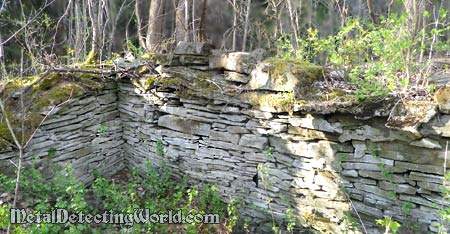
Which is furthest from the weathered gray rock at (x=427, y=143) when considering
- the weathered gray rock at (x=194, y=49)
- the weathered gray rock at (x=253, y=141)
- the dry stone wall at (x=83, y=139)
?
the dry stone wall at (x=83, y=139)

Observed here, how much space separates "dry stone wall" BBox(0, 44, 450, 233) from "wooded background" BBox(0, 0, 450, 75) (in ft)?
3.07

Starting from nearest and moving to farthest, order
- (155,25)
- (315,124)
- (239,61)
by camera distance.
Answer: (315,124) < (239,61) < (155,25)

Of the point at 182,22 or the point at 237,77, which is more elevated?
the point at 182,22

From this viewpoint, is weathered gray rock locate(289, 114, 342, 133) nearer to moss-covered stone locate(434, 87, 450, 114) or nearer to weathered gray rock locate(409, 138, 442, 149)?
weathered gray rock locate(409, 138, 442, 149)

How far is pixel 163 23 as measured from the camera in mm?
6258

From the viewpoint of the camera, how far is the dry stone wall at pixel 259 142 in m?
2.72

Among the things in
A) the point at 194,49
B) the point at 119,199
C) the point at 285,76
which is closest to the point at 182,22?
the point at 194,49

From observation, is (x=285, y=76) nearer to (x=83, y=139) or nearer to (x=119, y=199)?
(x=119, y=199)

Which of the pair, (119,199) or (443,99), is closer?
(443,99)

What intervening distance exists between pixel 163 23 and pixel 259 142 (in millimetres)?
3734

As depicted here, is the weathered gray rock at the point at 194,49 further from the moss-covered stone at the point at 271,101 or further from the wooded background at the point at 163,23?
the wooded background at the point at 163,23

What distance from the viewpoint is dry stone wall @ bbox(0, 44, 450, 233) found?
2717 millimetres

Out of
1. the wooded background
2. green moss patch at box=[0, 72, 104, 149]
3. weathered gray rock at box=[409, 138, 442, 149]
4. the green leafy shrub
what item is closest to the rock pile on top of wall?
weathered gray rock at box=[409, 138, 442, 149]

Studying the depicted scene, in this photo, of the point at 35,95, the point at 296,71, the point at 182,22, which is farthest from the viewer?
the point at 182,22
